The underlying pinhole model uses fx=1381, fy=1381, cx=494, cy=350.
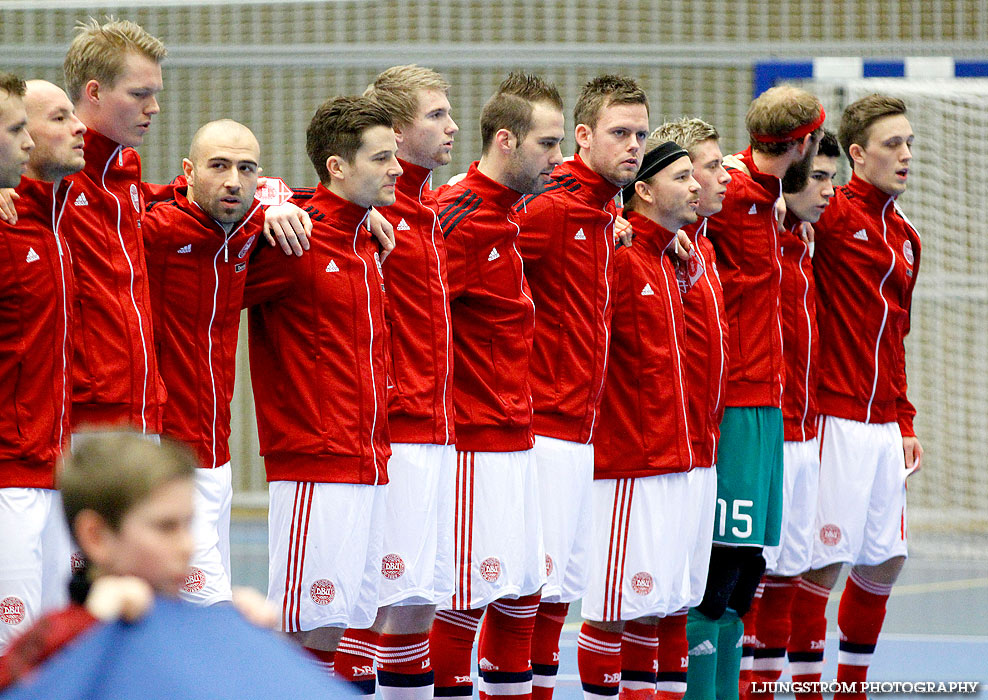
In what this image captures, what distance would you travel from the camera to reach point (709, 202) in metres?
5.42

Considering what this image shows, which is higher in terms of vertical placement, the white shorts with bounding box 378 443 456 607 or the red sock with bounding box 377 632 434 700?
the white shorts with bounding box 378 443 456 607

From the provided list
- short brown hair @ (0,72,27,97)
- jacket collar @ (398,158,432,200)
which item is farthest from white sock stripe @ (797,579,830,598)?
short brown hair @ (0,72,27,97)

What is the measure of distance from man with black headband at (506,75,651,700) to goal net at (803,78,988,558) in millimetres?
6116

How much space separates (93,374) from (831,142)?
3428mm

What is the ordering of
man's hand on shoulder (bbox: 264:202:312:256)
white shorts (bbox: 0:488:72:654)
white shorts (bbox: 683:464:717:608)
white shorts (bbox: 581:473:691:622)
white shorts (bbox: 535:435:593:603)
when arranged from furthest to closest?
white shorts (bbox: 683:464:717:608) < white shorts (bbox: 581:473:691:622) < white shorts (bbox: 535:435:593:603) < man's hand on shoulder (bbox: 264:202:312:256) < white shorts (bbox: 0:488:72:654)

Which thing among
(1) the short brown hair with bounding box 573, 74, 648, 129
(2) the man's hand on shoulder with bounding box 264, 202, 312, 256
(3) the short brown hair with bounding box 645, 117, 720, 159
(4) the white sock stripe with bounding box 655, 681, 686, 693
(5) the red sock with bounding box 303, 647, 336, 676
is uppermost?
(1) the short brown hair with bounding box 573, 74, 648, 129

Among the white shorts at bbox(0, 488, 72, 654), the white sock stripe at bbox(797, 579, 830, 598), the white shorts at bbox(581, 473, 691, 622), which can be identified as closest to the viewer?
the white shorts at bbox(0, 488, 72, 654)

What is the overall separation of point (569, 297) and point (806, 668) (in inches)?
81.4

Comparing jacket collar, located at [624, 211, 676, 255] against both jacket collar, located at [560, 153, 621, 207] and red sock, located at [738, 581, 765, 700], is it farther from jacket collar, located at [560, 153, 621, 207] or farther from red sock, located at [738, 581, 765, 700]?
red sock, located at [738, 581, 765, 700]

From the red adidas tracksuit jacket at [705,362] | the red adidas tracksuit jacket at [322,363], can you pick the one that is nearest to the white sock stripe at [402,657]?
the red adidas tracksuit jacket at [322,363]

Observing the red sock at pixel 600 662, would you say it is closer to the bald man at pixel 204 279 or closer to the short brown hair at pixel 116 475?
the bald man at pixel 204 279

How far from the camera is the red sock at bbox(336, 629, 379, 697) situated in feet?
14.8

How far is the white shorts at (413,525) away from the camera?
445 centimetres

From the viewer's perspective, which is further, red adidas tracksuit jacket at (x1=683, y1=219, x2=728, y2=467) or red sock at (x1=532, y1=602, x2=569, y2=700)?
red adidas tracksuit jacket at (x1=683, y1=219, x2=728, y2=467)
